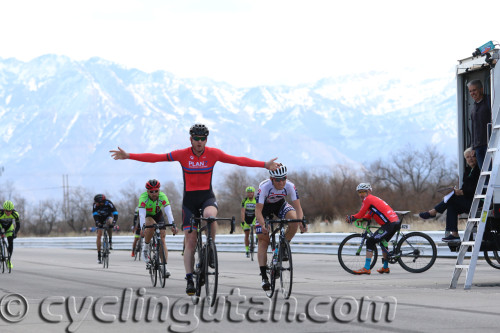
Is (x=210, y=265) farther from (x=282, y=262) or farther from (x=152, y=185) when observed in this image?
(x=152, y=185)

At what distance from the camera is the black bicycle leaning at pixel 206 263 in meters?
12.0

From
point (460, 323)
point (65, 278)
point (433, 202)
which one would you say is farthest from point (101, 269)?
point (433, 202)

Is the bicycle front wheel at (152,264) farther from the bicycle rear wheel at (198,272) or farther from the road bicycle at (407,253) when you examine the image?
the road bicycle at (407,253)

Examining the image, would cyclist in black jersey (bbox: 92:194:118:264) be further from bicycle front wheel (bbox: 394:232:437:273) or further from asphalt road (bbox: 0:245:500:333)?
bicycle front wheel (bbox: 394:232:437:273)

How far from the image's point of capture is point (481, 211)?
14375 millimetres

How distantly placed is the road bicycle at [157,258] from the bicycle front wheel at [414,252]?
5.08m

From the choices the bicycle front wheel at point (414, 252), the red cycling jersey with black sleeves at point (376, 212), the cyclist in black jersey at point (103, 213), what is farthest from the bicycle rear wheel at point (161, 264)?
the cyclist in black jersey at point (103, 213)

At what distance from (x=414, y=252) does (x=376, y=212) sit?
1086 millimetres

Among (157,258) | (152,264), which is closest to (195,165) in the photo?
(157,258)

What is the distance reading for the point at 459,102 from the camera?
16328 millimetres

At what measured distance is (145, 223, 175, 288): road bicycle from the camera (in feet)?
51.8

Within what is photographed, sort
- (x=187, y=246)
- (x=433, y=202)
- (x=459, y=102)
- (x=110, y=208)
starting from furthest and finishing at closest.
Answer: (x=433, y=202) < (x=110, y=208) < (x=459, y=102) < (x=187, y=246)

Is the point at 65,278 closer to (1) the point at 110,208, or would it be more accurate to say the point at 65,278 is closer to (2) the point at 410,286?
(1) the point at 110,208

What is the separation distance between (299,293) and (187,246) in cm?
195
